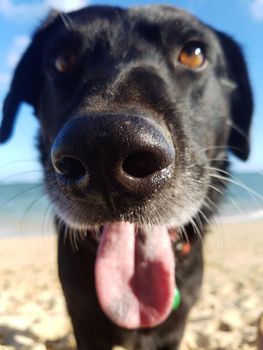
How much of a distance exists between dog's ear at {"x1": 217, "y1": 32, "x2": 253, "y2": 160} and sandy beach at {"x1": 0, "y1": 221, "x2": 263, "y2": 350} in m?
0.56

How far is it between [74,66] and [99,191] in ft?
3.98

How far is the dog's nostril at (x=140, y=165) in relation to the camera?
1.39 metres

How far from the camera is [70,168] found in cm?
154

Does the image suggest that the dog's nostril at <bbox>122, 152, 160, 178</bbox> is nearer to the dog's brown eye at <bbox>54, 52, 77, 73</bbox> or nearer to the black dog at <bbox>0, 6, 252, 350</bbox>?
the black dog at <bbox>0, 6, 252, 350</bbox>

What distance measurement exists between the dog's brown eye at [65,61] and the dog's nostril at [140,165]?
1.29 m

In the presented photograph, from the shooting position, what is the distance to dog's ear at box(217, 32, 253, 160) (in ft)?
10.3

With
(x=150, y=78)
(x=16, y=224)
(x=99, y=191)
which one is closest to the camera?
(x=99, y=191)

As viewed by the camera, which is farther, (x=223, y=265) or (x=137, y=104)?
(x=223, y=265)

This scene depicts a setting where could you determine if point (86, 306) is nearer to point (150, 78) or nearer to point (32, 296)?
point (150, 78)

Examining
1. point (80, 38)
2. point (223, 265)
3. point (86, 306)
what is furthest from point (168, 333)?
point (223, 265)

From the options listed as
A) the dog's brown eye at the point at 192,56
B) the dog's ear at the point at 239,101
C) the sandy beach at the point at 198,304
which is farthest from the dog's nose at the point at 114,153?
the dog's ear at the point at 239,101

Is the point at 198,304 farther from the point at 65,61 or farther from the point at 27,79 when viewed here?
the point at 65,61

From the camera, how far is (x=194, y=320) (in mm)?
3844

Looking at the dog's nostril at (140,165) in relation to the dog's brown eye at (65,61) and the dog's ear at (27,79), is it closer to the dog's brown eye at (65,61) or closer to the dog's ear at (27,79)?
the dog's brown eye at (65,61)
